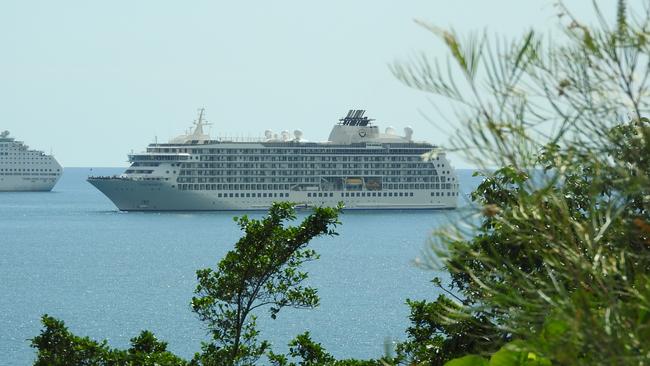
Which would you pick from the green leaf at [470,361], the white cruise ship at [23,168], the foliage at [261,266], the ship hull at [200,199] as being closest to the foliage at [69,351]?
the foliage at [261,266]

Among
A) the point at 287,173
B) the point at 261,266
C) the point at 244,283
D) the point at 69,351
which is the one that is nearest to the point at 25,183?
the point at 287,173

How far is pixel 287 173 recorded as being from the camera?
68.9 meters

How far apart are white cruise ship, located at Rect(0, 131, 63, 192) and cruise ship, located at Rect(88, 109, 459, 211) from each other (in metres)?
35.2

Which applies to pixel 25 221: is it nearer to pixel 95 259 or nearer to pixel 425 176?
pixel 425 176

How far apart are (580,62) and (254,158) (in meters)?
65.7

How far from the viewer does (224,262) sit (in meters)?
9.90

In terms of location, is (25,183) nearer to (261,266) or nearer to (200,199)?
(200,199)

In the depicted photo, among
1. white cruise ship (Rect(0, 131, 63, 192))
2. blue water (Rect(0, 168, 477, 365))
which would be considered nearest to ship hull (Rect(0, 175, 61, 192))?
white cruise ship (Rect(0, 131, 63, 192))

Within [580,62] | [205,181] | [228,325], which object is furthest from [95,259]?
[580,62]

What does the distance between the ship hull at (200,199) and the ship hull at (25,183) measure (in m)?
40.0

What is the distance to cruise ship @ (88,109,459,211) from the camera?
2562 inches

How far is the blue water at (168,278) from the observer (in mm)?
26422

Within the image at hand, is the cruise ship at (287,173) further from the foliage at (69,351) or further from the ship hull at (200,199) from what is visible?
the foliage at (69,351)

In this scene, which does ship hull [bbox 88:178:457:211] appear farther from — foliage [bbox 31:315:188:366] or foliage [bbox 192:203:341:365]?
foliage [bbox 31:315:188:366]
